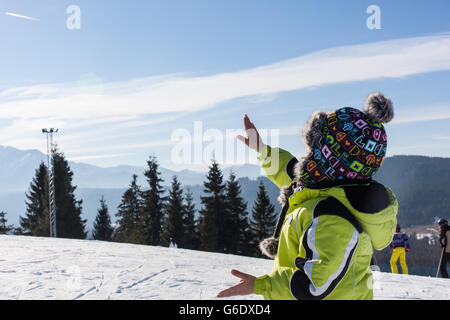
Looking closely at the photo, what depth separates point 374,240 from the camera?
2137 mm

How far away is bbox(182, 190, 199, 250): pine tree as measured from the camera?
38938 mm

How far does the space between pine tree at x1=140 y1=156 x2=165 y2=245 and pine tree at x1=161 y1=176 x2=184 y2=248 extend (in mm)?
1914

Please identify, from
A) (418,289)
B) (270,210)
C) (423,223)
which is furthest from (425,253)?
(418,289)

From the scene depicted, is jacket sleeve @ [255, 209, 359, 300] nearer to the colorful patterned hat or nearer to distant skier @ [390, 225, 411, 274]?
the colorful patterned hat

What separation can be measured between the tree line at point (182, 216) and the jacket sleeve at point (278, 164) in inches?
1333

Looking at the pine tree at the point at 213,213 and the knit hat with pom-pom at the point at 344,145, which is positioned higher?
the knit hat with pom-pom at the point at 344,145

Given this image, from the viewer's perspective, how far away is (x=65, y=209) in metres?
45.2

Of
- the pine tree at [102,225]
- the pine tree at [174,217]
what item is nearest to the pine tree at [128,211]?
the pine tree at [102,225]

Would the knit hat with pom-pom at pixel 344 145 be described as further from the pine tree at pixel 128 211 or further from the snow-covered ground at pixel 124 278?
the pine tree at pixel 128 211

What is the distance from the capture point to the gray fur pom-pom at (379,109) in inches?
87.2

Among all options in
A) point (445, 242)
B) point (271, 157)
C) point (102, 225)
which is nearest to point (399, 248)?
point (445, 242)

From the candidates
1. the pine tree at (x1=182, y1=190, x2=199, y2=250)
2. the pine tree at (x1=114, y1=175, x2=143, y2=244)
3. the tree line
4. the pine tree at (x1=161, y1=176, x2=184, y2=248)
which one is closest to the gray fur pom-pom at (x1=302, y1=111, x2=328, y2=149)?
the tree line

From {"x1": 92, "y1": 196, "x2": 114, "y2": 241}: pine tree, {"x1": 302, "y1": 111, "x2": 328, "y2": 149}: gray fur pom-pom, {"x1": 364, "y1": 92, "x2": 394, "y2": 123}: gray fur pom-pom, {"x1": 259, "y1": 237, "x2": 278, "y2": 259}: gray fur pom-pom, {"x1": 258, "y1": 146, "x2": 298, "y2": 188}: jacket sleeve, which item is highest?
{"x1": 364, "y1": 92, "x2": 394, "y2": 123}: gray fur pom-pom

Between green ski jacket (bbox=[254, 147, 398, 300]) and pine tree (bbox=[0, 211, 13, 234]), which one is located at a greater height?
green ski jacket (bbox=[254, 147, 398, 300])
